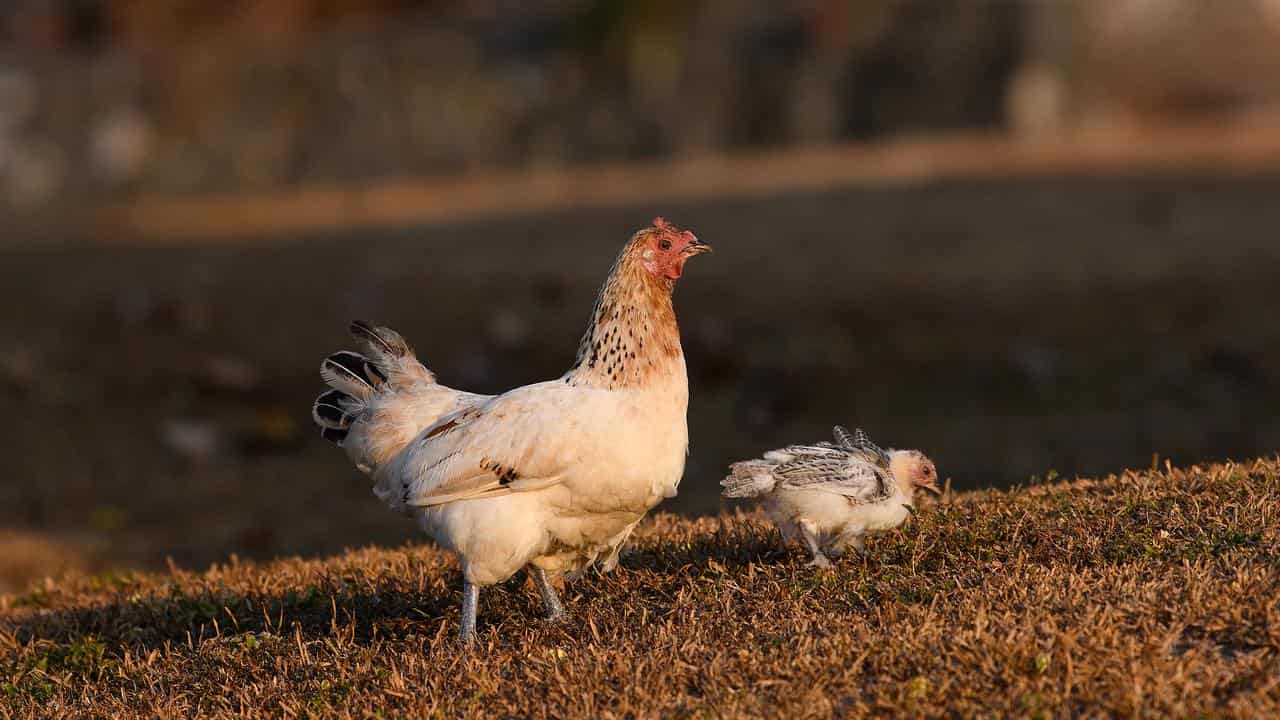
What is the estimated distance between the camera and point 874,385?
44.0 ft

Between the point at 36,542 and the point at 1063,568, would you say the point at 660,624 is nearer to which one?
the point at 1063,568

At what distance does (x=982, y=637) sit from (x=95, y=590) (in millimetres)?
4848

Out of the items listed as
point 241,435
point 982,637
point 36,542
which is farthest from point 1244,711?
point 241,435

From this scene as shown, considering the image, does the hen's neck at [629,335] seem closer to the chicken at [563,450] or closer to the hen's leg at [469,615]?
the chicken at [563,450]

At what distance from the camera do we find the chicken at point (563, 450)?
524 cm

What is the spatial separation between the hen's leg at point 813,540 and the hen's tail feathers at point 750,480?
0.64ft

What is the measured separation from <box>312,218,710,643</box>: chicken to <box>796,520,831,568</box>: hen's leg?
526mm

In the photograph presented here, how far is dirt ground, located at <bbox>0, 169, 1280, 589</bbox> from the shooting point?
38.3 feet

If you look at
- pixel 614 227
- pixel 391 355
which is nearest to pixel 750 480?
pixel 391 355

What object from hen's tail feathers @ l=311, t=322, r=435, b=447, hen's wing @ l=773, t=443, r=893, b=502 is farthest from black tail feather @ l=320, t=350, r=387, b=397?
hen's wing @ l=773, t=443, r=893, b=502

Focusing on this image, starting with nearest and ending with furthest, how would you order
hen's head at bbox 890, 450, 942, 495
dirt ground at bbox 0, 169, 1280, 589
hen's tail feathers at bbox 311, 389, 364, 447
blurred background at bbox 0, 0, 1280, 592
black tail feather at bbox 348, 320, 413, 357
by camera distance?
hen's head at bbox 890, 450, 942, 495 → hen's tail feathers at bbox 311, 389, 364, 447 → black tail feather at bbox 348, 320, 413, 357 → dirt ground at bbox 0, 169, 1280, 589 → blurred background at bbox 0, 0, 1280, 592

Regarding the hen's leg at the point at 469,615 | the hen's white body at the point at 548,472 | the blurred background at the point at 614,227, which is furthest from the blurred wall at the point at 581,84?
the hen's leg at the point at 469,615

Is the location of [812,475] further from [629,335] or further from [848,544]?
[629,335]

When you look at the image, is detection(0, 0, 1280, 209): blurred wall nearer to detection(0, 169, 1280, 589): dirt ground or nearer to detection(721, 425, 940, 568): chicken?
detection(0, 169, 1280, 589): dirt ground
